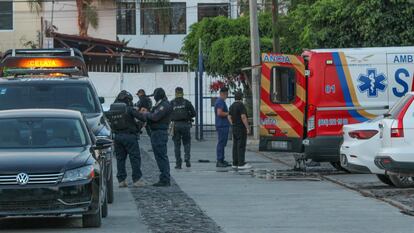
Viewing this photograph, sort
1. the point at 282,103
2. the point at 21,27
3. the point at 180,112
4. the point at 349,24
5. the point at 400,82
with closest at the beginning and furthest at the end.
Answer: the point at 400,82, the point at 282,103, the point at 180,112, the point at 349,24, the point at 21,27

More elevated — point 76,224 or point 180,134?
point 180,134

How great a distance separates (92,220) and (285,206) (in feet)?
11.9

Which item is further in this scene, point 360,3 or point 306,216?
point 360,3

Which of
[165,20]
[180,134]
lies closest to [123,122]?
[180,134]

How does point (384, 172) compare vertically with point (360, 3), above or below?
below

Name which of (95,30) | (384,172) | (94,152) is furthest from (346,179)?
(95,30)

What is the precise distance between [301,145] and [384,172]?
13.7 feet

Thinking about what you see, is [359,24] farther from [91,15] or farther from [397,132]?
[91,15]

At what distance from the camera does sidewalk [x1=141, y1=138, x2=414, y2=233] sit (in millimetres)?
12195

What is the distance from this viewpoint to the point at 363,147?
16609mm

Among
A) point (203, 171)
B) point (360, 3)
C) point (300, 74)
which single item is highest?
point (360, 3)

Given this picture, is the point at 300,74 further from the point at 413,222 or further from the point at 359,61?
the point at 413,222

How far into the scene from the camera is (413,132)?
15.3 m

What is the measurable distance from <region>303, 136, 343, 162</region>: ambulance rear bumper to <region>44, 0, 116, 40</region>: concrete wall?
1283 inches
